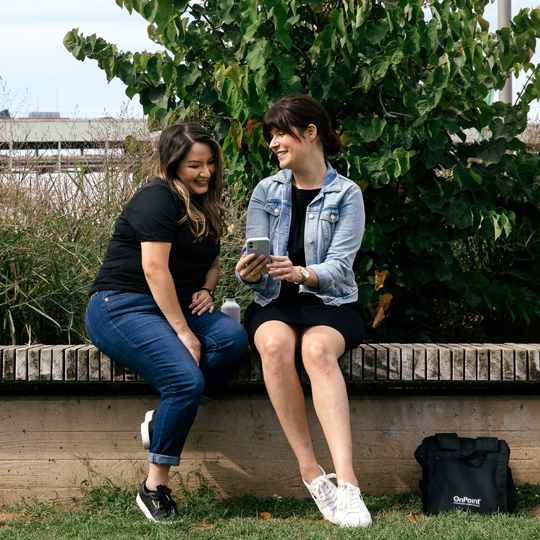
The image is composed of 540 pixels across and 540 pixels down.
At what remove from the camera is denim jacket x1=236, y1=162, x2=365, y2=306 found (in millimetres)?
2730

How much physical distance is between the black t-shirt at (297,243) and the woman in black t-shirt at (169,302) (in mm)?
286

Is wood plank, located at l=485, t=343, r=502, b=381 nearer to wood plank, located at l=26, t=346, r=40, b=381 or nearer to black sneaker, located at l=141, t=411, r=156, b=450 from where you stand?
black sneaker, located at l=141, t=411, r=156, b=450

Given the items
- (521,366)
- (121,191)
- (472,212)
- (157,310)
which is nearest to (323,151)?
(472,212)

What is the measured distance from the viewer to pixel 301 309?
2705mm

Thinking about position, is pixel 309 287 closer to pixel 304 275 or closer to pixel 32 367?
pixel 304 275

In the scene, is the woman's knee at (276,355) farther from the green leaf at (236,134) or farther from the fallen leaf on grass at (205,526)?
the green leaf at (236,134)

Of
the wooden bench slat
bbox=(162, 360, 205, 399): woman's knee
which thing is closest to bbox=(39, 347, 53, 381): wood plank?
the wooden bench slat

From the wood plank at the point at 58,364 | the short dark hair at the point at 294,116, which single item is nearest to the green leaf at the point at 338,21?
the short dark hair at the point at 294,116

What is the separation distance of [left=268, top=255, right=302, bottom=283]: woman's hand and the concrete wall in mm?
577

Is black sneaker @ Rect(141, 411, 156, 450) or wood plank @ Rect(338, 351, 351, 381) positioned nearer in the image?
black sneaker @ Rect(141, 411, 156, 450)

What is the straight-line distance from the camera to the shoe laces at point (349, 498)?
91.1 inches

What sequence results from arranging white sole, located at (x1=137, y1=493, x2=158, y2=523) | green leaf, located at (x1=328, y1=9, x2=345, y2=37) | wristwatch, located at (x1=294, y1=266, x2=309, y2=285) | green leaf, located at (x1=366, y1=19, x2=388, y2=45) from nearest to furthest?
white sole, located at (x1=137, y1=493, x2=158, y2=523), wristwatch, located at (x1=294, y1=266, x2=309, y2=285), green leaf, located at (x1=328, y1=9, x2=345, y2=37), green leaf, located at (x1=366, y1=19, x2=388, y2=45)

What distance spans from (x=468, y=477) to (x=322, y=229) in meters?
1.19

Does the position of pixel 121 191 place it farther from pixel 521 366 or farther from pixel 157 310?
pixel 521 366
